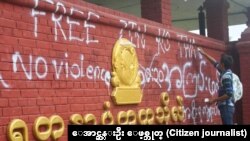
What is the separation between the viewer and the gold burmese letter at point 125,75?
5105 millimetres

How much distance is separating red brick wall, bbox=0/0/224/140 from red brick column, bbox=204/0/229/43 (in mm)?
2769

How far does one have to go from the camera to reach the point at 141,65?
18.9 feet

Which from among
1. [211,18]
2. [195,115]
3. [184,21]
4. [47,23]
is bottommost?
[195,115]

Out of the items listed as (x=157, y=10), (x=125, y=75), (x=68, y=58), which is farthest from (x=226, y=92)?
(x=68, y=58)

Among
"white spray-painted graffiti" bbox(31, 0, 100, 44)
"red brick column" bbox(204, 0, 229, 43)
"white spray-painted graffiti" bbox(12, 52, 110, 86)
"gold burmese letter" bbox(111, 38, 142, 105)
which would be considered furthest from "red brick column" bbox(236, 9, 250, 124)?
"white spray-painted graffiti" bbox(31, 0, 100, 44)

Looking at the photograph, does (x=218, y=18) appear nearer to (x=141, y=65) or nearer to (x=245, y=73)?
(x=245, y=73)

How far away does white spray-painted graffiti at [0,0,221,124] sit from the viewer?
3.98 meters

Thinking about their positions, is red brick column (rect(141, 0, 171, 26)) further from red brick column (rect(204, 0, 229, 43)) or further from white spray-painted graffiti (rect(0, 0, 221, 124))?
red brick column (rect(204, 0, 229, 43))

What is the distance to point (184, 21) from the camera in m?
15.1

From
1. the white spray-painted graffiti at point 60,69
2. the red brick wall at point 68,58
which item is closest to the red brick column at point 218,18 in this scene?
the red brick wall at point 68,58

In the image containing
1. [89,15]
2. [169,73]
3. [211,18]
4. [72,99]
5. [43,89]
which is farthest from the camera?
[211,18]

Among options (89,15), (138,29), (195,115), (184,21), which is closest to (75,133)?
(89,15)

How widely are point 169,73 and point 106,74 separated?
1.80 meters

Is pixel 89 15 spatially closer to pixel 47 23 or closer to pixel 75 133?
pixel 47 23
